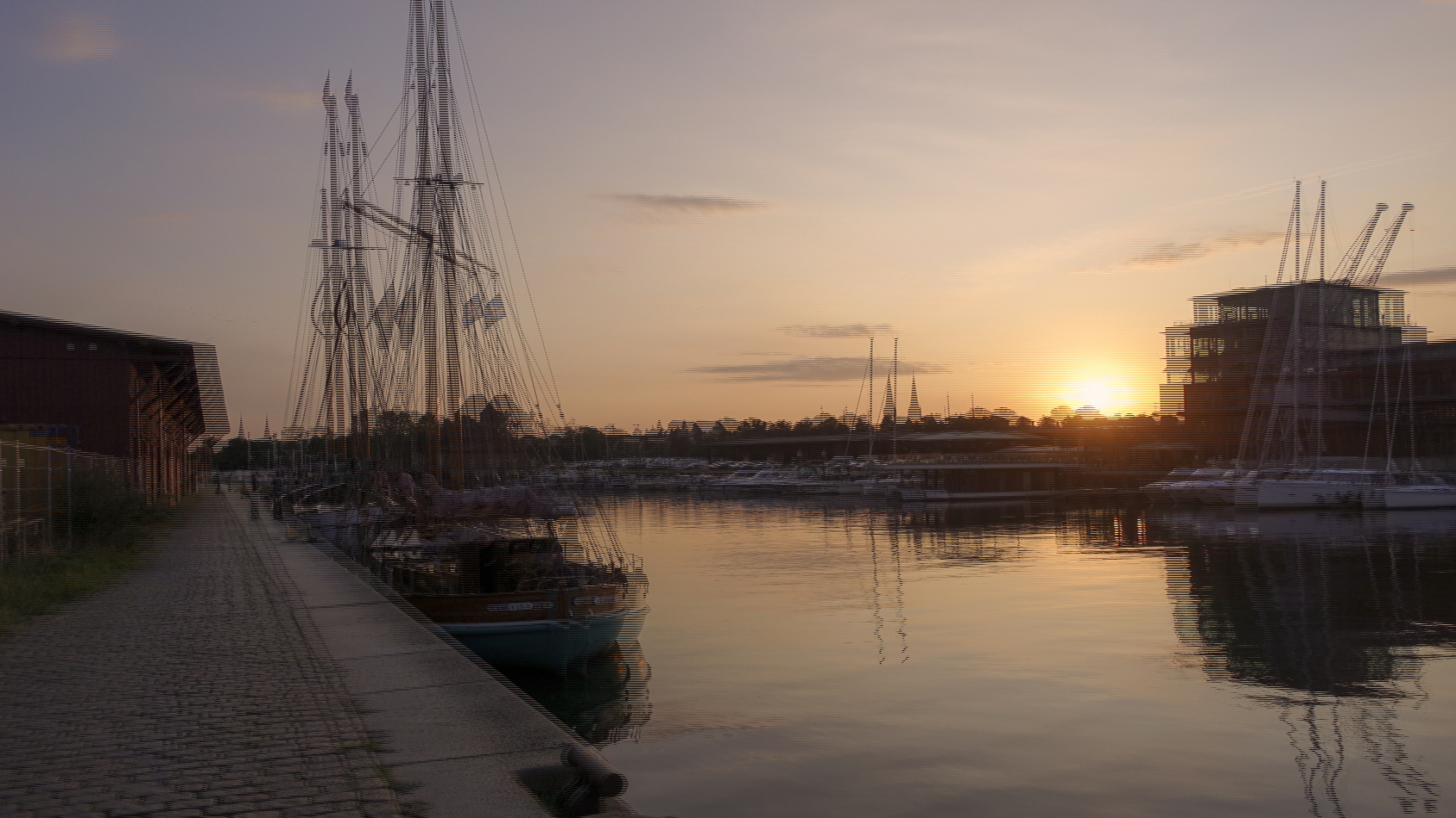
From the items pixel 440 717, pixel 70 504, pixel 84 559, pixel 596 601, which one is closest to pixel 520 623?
pixel 596 601

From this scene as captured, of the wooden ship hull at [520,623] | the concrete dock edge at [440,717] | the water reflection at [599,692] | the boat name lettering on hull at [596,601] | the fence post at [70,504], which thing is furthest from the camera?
the fence post at [70,504]

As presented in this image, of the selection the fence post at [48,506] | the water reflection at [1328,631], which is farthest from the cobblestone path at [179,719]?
the water reflection at [1328,631]

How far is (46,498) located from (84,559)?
8.84 feet

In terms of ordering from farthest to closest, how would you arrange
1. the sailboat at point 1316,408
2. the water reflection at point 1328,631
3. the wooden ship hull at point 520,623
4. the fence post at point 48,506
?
1. the sailboat at point 1316,408
2. the fence post at point 48,506
3. the wooden ship hull at point 520,623
4. the water reflection at point 1328,631

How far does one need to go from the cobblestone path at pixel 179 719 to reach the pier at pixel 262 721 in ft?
0.07

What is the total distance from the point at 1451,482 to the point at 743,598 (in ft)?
277

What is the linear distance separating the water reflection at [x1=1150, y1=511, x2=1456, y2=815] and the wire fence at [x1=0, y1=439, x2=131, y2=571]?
72.4ft

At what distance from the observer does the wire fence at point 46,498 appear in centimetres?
2019

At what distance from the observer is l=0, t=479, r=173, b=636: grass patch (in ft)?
54.1

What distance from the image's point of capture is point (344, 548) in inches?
1237

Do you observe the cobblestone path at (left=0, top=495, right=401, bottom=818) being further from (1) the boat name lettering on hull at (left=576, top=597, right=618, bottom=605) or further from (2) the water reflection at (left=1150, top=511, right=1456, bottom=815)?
(2) the water reflection at (left=1150, top=511, right=1456, bottom=815)

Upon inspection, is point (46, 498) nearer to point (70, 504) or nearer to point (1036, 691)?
point (70, 504)

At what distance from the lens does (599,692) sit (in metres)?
19.9

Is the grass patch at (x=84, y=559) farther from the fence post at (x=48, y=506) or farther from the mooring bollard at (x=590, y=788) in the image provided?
the mooring bollard at (x=590, y=788)
